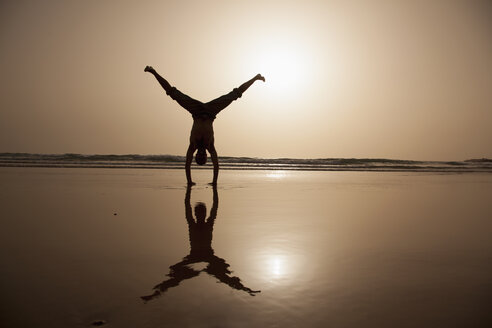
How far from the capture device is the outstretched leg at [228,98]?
10.0 meters

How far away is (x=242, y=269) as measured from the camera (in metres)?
2.65

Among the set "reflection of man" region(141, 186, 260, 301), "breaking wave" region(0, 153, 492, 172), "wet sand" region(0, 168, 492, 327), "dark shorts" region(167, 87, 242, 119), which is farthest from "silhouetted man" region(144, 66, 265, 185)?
"breaking wave" region(0, 153, 492, 172)

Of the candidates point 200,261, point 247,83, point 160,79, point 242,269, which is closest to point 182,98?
point 160,79

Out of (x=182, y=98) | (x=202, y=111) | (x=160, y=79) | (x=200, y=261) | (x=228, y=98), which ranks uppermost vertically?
(x=160, y=79)

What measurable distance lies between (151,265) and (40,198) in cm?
499

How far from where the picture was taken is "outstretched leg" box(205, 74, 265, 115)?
10031 mm

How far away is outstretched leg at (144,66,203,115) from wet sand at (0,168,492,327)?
5043mm

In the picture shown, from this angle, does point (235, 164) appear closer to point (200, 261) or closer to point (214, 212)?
point (214, 212)

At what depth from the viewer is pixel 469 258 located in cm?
306

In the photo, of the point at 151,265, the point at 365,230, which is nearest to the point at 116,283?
the point at 151,265

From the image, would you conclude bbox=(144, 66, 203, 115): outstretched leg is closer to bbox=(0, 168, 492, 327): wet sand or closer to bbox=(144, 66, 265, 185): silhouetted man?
bbox=(144, 66, 265, 185): silhouetted man

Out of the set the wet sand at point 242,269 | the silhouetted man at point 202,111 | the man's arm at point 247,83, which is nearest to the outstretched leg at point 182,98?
the silhouetted man at point 202,111

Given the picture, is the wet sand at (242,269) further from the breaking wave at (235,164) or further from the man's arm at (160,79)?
the breaking wave at (235,164)

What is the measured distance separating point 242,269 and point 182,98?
25.3 ft
